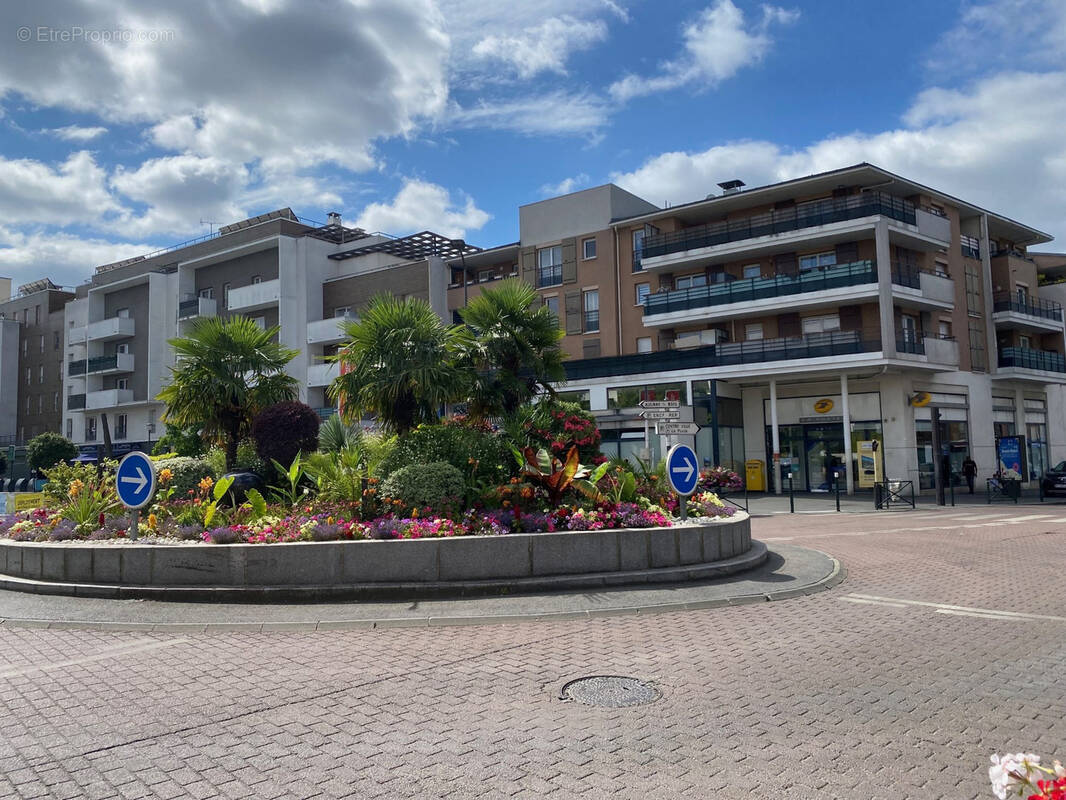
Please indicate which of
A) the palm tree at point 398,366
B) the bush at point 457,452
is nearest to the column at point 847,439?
the palm tree at point 398,366

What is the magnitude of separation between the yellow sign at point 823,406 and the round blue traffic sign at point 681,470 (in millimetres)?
24089

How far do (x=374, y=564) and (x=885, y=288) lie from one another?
2727cm

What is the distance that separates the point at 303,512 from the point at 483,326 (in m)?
4.81

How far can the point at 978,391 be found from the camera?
3603 cm

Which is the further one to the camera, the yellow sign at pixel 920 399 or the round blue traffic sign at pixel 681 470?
the yellow sign at pixel 920 399

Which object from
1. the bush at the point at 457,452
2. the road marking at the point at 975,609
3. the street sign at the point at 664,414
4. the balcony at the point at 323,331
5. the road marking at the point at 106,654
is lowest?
the road marking at the point at 975,609

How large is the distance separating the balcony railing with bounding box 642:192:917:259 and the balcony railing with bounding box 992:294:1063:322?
8996 millimetres

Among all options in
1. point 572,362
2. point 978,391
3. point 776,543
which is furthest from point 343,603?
point 978,391

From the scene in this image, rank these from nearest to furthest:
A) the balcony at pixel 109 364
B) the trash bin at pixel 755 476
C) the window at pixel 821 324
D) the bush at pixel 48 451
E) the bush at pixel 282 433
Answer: the bush at pixel 282 433 → the window at pixel 821 324 → the trash bin at pixel 755 476 → the bush at pixel 48 451 → the balcony at pixel 109 364

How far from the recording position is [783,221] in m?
33.1

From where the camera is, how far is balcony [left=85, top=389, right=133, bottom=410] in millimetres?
52781

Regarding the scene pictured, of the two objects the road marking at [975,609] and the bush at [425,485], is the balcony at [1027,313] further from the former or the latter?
the bush at [425,485]

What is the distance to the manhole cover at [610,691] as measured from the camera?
17.5ft

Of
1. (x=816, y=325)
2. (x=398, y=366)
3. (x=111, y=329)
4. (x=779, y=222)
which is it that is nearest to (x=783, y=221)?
(x=779, y=222)
